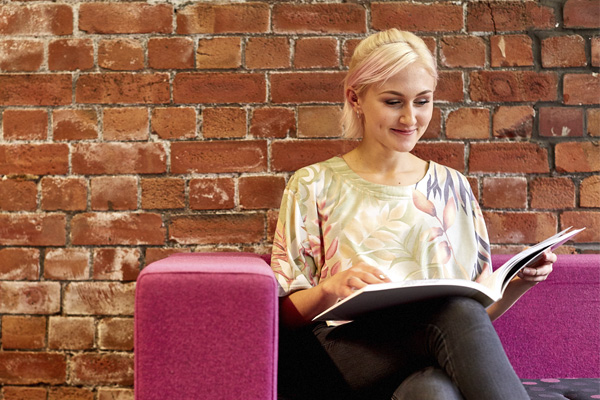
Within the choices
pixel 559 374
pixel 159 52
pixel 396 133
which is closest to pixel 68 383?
pixel 159 52

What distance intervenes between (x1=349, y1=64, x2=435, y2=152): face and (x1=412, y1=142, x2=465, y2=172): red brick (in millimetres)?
256

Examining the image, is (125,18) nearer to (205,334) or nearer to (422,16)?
(422,16)

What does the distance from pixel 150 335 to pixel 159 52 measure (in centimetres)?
91

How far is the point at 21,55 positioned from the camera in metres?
1.53

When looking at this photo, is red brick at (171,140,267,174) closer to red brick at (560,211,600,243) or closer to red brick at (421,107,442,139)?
red brick at (421,107,442,139)

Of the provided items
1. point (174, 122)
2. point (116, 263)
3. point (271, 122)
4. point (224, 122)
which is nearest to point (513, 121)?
point (271, 122)

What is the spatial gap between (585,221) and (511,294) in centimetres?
48

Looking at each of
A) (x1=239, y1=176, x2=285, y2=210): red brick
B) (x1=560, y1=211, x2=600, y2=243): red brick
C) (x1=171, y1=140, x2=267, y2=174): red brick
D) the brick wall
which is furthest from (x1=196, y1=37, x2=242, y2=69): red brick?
(x1=560, y1=211, x2=600, y2=243): red brick

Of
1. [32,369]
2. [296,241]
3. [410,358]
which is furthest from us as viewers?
[32,369]

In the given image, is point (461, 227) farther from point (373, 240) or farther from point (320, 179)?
point (320, 179)

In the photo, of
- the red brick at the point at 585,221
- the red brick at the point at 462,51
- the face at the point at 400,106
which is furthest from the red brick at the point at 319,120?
the red brick at the point at 585,221

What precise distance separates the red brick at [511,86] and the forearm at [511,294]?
57 cm

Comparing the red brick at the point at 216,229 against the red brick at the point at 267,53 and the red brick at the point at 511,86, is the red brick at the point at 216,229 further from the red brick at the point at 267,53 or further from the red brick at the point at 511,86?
the red brick at the point at 511,86

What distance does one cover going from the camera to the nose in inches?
49.7
